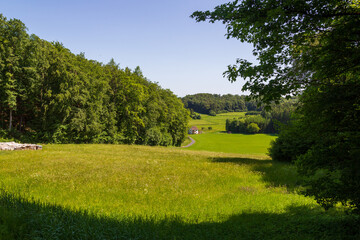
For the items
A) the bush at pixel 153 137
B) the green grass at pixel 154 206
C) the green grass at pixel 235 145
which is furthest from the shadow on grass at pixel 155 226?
the green grass at pixel 235 145

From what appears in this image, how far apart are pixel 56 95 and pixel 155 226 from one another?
A: 112 ft

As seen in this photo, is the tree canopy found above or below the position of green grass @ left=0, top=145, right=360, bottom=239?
above

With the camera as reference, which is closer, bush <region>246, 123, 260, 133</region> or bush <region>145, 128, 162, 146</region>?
bush <region>145, 128, 162, 146</region>

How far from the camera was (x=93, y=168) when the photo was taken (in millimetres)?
12859

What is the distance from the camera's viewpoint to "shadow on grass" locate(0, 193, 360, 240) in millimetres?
4254

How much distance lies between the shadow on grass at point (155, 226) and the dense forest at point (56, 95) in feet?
104

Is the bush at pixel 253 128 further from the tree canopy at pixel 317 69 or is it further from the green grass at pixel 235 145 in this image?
the tree canopy at pixel 317 69

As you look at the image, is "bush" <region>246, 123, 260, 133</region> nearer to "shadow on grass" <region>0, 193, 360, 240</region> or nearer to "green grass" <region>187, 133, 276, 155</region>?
"green grass" <region>187, 133, 276, 155</region>

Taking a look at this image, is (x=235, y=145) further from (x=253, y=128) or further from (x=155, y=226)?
(x=155, y=226)

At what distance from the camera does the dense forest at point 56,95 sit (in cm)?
2981

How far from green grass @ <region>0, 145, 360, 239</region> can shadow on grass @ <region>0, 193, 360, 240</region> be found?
0.07 feet

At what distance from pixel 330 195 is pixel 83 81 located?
40.5 meters

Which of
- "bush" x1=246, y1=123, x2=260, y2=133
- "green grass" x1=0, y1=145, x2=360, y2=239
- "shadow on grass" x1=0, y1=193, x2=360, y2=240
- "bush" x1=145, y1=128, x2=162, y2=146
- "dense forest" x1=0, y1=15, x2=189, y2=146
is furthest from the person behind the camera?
"bush" x1=246, y1=123, x2=260, y2=133

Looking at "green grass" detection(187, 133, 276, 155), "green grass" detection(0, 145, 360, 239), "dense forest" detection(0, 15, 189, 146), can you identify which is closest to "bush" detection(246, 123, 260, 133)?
"green grass" detection(187, 133, 276, 155)
